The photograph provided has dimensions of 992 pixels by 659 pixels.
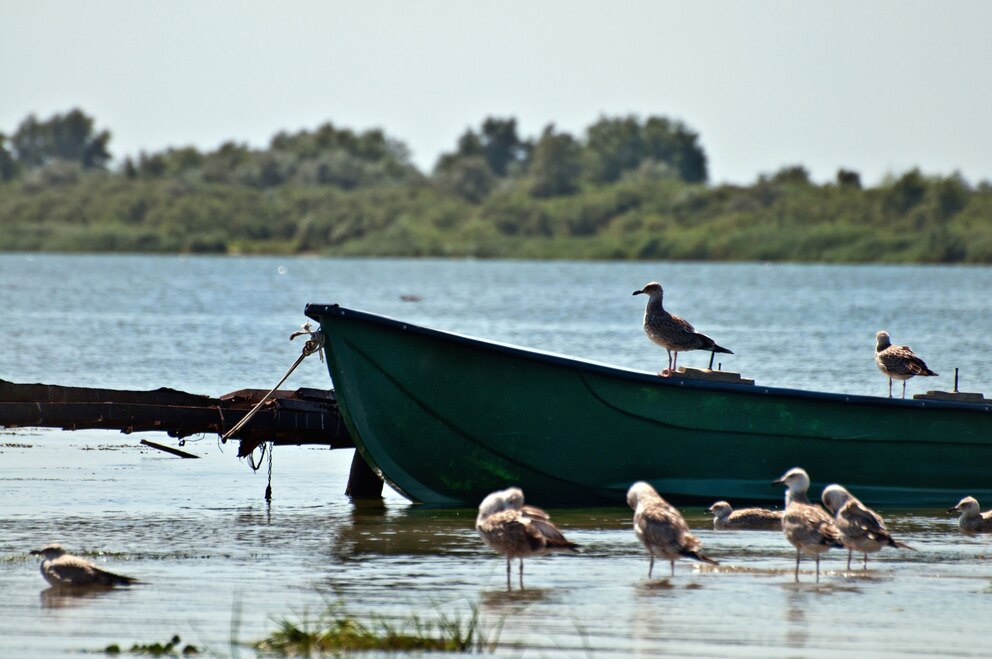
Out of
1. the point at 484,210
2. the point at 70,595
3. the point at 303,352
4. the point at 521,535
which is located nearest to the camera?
the point at 70,595

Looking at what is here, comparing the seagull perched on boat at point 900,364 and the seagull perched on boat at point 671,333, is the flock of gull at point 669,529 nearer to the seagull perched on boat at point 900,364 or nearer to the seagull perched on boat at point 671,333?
the seagull perched on boat at point 671,333

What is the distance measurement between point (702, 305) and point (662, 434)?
38.7m

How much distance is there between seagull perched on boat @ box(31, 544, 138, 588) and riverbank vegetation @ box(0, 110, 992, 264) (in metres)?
92.6

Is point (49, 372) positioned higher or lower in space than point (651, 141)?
lower

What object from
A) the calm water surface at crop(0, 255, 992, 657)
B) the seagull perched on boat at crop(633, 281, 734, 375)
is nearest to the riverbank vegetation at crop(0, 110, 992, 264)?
the calm water surface at crop(0, 255, 992, 657)

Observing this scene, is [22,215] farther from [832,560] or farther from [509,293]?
[832,560]

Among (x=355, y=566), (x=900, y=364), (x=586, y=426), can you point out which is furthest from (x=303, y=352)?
(x=900, y=364)

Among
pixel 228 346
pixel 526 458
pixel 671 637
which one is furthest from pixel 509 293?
pixel 671 637

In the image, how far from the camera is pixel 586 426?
12883mm

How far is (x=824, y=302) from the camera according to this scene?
175 ft

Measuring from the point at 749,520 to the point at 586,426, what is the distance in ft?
4.70

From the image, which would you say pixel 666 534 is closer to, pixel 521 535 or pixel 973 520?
pixel 521 535

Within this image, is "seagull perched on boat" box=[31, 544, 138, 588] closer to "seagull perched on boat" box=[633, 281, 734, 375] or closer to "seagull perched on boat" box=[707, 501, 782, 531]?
"seagull perched on boat" box=[707, 501, 782, 531]

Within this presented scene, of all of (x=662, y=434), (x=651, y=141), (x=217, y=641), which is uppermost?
(x=651, y=141)
